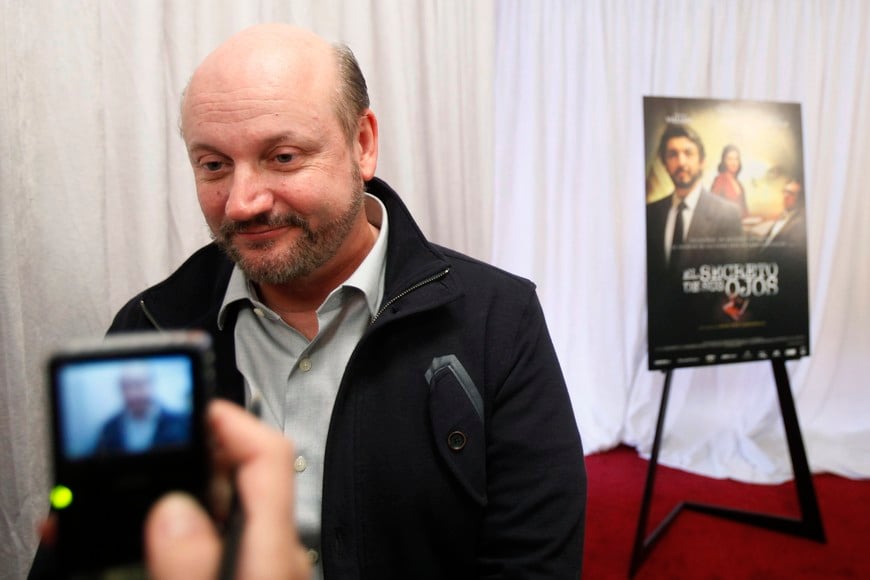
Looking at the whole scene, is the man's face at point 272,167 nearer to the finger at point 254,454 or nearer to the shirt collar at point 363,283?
the shirt collar at point 363,283

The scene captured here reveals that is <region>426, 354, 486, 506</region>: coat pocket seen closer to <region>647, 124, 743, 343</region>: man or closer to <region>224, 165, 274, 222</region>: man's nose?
<region>224, 165, 274, 222</region>: man's nose

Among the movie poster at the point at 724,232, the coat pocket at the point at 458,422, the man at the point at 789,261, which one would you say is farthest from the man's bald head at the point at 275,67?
the man at the point at 789,261

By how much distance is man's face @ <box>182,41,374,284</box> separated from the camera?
904mm

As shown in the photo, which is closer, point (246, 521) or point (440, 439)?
point (246, 521)

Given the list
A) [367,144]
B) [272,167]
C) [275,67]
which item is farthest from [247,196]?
[367,144]

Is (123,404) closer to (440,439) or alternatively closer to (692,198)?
(440,439)

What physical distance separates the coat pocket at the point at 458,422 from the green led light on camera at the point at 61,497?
723mm

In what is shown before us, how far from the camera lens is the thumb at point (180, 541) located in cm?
24

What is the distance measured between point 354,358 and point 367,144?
44 cm

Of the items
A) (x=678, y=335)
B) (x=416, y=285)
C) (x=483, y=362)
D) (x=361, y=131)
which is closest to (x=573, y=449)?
(x=483, y=362)

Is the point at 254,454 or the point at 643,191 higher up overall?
the point at 254,454

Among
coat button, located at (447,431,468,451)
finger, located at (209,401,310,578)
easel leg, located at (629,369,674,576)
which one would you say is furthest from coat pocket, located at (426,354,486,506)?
easel leg, located at (629,369,674,576)

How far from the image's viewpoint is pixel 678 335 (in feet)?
6.83

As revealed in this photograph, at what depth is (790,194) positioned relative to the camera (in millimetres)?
2150
